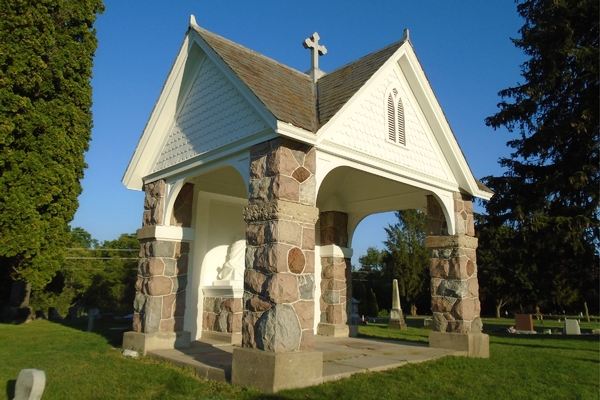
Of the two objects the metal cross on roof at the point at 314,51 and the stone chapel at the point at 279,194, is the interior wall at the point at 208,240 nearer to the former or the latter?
the stone chapel at the point at 279,194

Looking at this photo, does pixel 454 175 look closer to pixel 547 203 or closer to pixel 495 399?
pixel 495 399

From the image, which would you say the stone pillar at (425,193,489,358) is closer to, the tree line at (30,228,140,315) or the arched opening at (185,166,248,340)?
the arched opening at (185,166,248,340)

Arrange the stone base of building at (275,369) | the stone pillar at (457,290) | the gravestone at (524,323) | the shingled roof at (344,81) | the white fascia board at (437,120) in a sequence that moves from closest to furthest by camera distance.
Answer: the stone base of building at (275,369), the shingled roof at (344,81), the stone pillar at (457,290), the white fascia board at (437,120), the gravestone at (524,323)

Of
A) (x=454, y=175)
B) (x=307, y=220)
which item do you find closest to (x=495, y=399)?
(x=307, y=220)

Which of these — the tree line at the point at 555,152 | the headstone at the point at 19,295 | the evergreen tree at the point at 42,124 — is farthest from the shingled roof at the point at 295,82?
the headstone at the point at 19,295

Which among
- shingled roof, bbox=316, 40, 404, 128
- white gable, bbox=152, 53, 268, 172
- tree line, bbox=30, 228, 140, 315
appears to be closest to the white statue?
white gable, bbox=152, 53, 268, 172

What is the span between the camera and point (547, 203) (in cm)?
1524

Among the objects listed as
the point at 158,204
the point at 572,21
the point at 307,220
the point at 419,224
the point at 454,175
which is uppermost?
the point at 572,21

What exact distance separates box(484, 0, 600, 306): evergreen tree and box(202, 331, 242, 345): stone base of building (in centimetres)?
1074

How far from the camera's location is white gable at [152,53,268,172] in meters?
6.75

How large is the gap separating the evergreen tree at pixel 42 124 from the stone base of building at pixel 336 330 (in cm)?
862

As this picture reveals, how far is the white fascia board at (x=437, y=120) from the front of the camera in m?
8.45

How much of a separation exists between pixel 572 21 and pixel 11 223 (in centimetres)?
1854

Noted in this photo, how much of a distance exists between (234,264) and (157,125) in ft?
10.2
